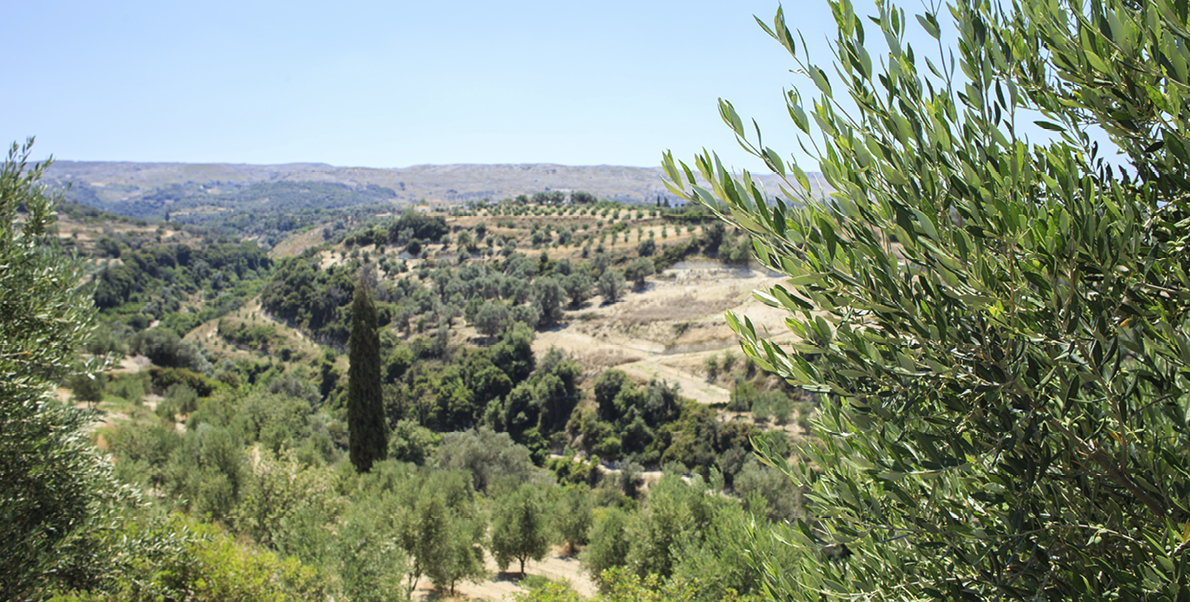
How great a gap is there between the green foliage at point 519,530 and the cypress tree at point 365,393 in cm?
780

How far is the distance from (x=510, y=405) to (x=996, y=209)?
156 ft

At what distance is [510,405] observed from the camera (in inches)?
1906

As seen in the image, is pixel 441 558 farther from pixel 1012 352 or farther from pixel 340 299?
pixel 340 299

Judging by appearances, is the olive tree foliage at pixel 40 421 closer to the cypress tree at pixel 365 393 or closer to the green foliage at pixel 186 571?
the green foliage at pixel 186 571

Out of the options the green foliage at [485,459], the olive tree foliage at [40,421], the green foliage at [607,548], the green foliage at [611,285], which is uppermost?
the olive tree foliage at [40,421]

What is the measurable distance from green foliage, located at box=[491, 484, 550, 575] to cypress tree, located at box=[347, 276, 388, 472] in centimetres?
780

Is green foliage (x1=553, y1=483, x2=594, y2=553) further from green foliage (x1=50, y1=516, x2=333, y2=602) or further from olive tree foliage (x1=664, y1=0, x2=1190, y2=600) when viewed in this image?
olive tree foliage (x1=664, y1=0, x2=1190, y2=600)

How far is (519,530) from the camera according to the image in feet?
70.1

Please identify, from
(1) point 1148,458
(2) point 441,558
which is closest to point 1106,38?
(1) point 1148,458

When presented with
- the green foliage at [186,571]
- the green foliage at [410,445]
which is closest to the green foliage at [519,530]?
the green foliage at [186,571]

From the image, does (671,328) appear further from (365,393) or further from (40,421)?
(40,421)

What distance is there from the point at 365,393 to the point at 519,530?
1104cm

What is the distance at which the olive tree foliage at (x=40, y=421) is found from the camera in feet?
21.0

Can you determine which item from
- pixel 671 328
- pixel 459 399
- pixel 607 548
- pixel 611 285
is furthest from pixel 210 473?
pixel 611 285
